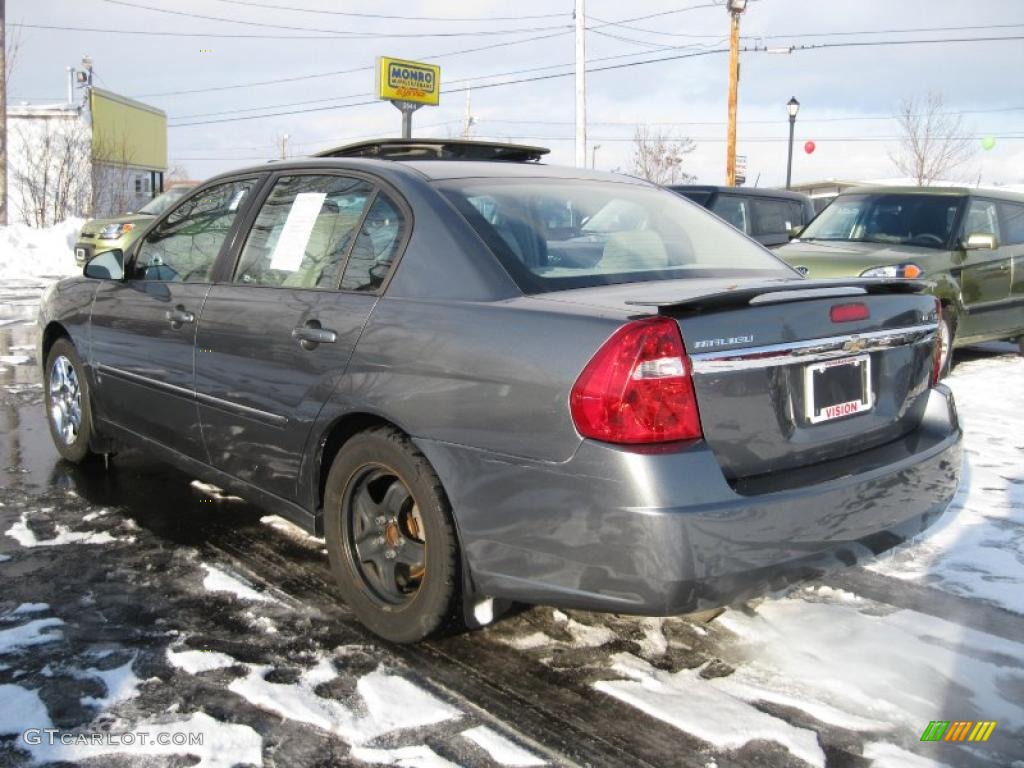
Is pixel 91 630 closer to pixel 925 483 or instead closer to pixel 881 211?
pixel 925 483

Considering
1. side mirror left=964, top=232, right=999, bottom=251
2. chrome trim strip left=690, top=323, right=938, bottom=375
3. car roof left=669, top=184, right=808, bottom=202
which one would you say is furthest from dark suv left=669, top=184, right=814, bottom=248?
chrome trim strip left=690, top=323, right=938, bottom=375

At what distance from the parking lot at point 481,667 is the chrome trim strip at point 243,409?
0.66 meters

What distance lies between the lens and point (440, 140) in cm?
454

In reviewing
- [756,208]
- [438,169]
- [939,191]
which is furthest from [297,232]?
[756,208]

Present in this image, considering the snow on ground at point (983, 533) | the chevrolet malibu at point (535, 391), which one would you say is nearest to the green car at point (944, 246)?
the snow on ground at point (983, 533)

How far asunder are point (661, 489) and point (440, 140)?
255cm

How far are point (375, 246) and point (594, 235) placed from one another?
0.81 m

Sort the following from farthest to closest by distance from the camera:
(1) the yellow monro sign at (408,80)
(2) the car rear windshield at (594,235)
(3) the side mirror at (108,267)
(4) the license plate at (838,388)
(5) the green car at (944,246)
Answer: (1) the yellow monro sign at (408,80) → (5) the green car at (944,246) → (3) the side mirror at (108,267) → (2) the car rear windshield at (594,235) → (4) the license plate at (838,388)

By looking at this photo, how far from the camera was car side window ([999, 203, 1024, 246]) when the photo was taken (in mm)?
9492

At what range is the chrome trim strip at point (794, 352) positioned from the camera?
8.84 feet

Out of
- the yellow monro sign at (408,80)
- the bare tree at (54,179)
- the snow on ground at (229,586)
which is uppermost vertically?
the yellow monro sign at (408,80)

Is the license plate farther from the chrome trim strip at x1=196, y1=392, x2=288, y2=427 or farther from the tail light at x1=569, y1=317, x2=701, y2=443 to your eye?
the chrome trim strip at x1=196, y1=392, x2=288, y2=427

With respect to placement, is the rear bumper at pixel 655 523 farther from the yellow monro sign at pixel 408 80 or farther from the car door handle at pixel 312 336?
the yellow monro sign at pixel 408 80

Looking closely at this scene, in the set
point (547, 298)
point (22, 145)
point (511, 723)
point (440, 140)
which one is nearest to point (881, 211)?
point (440, 140)
